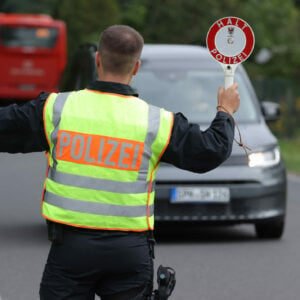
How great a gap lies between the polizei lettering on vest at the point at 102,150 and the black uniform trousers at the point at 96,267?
0.85 ft

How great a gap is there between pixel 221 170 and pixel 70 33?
42.0m

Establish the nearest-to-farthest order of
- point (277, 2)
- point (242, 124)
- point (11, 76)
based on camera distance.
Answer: point (242, 124)
point (11, 76)
point (277, 2)

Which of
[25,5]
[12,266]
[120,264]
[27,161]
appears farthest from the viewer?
[25,5]

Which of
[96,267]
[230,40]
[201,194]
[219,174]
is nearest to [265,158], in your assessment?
[219,174]

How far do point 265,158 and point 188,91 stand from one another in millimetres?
1335

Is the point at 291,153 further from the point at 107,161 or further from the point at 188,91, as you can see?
the point at 107,161

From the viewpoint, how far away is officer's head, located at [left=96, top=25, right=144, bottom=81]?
4.95 metres

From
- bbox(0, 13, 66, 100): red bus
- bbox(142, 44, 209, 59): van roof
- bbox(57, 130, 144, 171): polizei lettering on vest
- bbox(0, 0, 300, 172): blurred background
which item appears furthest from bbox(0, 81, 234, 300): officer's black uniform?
bbox(0, 0, 300, 172): blurred background

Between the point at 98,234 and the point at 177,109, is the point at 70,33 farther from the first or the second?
the point at 98,234

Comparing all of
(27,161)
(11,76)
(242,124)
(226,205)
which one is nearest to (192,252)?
(226,205)

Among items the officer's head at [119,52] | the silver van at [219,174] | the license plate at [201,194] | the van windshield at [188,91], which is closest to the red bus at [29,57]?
the van windshield at [188,91]

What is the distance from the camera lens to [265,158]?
12.2m

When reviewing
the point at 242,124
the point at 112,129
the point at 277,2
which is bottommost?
the point at 277,2

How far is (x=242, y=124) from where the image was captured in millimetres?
12602
